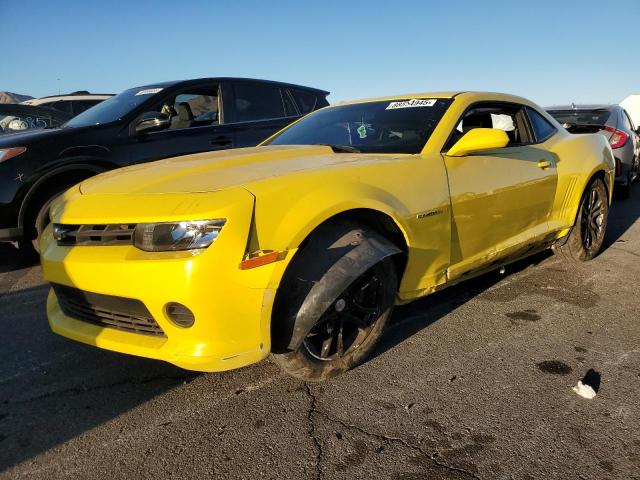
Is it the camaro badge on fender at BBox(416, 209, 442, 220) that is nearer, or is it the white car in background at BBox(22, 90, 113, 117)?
the camaro badge on fender at BBox(416, 209, 442, 220)

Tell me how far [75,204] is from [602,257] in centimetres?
428

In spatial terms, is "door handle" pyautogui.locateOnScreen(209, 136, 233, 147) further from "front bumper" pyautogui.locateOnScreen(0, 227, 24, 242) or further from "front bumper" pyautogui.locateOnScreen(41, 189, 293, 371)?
"front bumper" pyautogui.locateOnScreen(41, 189, 293, 371)

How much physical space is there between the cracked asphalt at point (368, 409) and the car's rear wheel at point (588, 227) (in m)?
1.03

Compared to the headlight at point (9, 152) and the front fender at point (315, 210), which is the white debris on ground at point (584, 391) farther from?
the headlight at point (9, 152)

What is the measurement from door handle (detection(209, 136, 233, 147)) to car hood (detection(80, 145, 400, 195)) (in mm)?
2297

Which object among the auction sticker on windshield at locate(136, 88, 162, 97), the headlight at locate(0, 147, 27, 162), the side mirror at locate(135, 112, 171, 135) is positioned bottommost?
the headlight at locate(0, 147, 27, 162)

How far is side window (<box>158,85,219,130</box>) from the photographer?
520 centimetres

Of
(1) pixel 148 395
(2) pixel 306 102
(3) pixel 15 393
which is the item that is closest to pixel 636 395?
(1) pixel 148 395

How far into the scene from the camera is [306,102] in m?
6.41

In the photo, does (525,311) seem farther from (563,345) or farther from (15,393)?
(15,393)

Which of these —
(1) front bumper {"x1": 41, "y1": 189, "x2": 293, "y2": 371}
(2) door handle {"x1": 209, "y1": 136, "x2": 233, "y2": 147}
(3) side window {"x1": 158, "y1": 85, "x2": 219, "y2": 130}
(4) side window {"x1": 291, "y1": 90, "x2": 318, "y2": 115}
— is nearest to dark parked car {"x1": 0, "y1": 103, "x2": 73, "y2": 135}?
(3) side window {"x1": 158, "y1": 85, "x2": 219, "y2": 130}

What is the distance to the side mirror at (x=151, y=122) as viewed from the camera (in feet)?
15.3

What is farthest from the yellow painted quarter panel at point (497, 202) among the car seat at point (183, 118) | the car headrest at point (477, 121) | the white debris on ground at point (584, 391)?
the car seat at point (183, 118)

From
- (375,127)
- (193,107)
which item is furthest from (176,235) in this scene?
(193,107)
